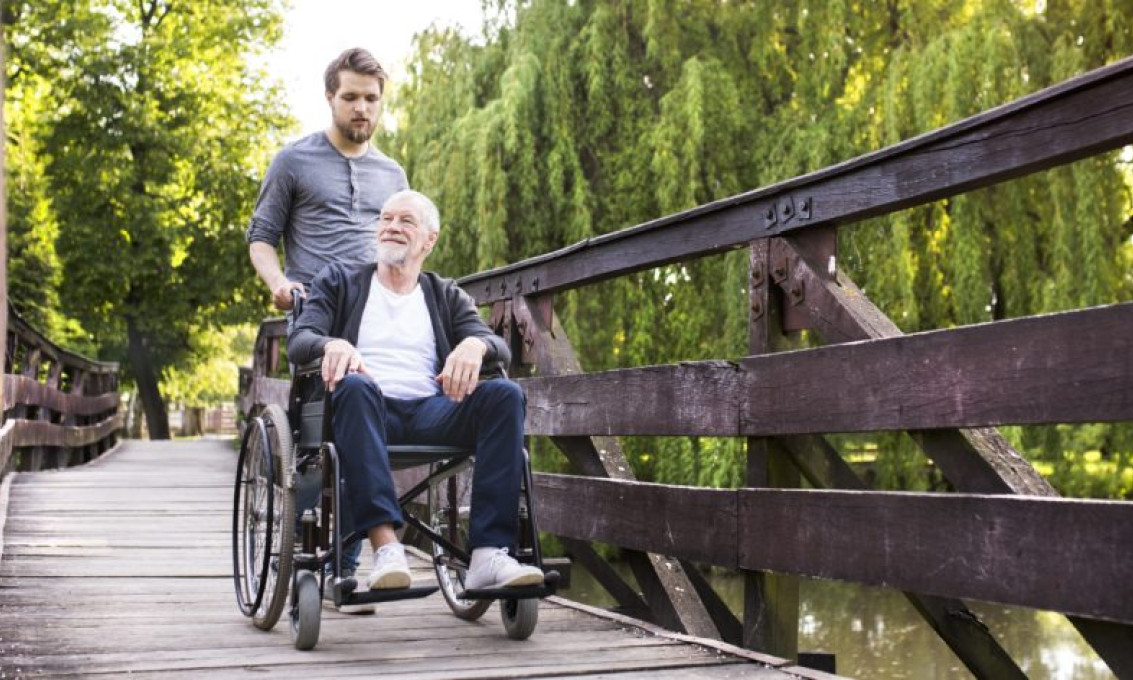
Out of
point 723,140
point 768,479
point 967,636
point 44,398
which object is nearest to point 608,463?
point 768,479

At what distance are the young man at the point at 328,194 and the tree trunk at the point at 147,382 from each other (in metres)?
18.3

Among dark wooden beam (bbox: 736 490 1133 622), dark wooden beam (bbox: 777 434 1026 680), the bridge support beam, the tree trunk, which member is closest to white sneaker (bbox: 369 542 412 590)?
dark wooden beam (bbox: 736 490 1133 622)

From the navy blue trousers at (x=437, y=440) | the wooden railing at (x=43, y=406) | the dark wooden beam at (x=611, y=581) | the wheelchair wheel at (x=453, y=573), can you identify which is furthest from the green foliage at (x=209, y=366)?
the navy blue trousers at (x=437, y=440)

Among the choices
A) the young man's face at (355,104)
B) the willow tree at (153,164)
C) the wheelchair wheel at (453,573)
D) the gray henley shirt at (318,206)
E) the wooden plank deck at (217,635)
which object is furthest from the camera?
the willow tree at (153,164)

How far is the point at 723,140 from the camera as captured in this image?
9477 mm

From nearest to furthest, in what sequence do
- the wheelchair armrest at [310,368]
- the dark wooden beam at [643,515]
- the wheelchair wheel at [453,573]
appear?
the wheelchair armrest at [310,368], the dark wooden beam at [643,515], the wheelchair wheel at [453,573]

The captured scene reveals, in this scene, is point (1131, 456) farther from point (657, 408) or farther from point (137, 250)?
point (137, 250)

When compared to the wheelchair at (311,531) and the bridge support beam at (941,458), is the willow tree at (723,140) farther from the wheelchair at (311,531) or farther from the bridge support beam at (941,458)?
the wheelchair at (311,531)

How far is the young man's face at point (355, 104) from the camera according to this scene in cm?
385

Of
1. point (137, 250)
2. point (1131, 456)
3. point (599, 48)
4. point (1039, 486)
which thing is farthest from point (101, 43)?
point (1039, 486)

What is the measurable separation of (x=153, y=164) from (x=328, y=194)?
57.9ft

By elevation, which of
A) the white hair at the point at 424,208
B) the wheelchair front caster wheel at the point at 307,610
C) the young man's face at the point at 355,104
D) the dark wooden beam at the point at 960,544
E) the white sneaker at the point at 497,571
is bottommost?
the wheelchair front caster wheel at the point at 307,610

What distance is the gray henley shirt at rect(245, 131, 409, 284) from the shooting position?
3.96 metres

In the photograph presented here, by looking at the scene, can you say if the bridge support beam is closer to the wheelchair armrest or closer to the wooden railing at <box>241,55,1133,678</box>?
the wooden railing at <box>241,55,1133,678</box>
